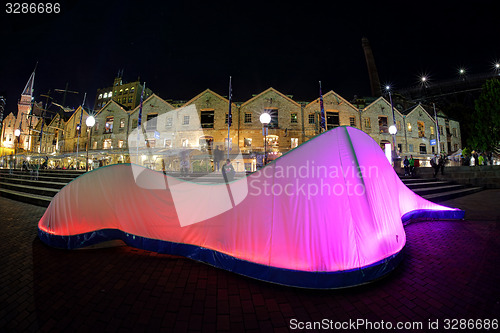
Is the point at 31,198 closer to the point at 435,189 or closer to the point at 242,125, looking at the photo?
the point at 242,125

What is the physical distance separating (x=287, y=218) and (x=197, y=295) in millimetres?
1686

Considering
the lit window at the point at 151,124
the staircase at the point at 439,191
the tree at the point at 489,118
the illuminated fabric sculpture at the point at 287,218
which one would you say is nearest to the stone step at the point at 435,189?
the staircase at the point at 439,191

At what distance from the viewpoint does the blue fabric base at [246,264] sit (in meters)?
2.54

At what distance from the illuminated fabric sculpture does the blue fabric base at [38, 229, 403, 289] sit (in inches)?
0.6

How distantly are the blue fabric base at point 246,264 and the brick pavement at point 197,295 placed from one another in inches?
4.7

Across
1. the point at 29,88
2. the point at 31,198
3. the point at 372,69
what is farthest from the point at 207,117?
the point at 29,88

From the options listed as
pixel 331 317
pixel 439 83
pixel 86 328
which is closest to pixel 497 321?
pixel 331 317

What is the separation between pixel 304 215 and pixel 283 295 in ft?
3.71

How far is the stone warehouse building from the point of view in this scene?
22.8 m

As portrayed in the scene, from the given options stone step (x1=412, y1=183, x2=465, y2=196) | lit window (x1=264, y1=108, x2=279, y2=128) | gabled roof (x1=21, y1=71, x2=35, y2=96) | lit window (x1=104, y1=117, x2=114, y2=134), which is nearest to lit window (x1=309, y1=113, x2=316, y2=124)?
lit window (x1=264, y1=108, x2=279, y2=128)

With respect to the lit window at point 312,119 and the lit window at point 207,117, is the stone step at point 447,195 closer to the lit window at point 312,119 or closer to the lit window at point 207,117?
the lit window at point 312,119

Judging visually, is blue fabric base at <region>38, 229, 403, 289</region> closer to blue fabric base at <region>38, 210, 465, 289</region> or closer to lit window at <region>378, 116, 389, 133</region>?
blue fabric base at <region>38, 210, 465, 289</region>

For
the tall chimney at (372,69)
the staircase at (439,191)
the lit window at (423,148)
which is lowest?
the staircase at (439,191)

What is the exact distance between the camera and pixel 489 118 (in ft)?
66.4
